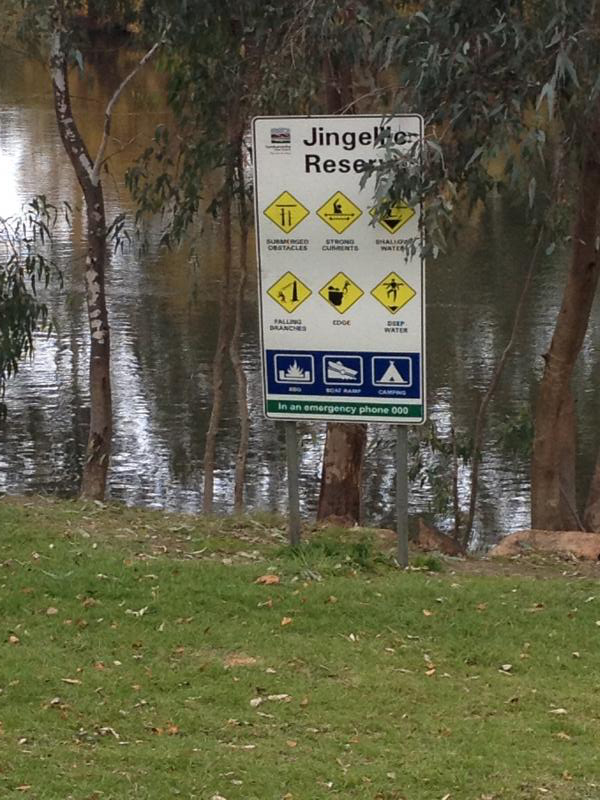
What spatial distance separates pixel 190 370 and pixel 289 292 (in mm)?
13780

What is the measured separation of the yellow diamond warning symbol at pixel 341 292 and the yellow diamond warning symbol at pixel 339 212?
0.82 feet

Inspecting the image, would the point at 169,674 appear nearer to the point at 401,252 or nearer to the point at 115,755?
the point at 115,755

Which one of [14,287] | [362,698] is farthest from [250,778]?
[14,287]

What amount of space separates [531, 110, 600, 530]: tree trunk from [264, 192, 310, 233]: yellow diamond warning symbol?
485 centimetres

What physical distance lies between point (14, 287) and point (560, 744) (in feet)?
33.8

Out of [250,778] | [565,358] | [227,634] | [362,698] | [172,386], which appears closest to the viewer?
[250,778]

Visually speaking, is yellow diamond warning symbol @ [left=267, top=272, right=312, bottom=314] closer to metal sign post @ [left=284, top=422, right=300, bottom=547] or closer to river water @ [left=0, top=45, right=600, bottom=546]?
metal sign post @ [left=284, top=422, right=300, bottom=547]

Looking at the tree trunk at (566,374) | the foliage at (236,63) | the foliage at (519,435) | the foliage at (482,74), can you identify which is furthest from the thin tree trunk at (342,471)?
the foliage at (482,74)

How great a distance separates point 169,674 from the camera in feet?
18.5

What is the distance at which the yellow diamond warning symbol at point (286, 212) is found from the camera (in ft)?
23.1

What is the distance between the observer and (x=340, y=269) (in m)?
7.02

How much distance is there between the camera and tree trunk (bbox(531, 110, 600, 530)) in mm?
11797

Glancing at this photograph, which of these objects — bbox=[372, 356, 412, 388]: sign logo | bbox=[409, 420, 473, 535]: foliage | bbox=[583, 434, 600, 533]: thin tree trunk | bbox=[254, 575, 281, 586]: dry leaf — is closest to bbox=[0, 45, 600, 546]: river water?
bbox=[409, 420, 473, 535]: foliage

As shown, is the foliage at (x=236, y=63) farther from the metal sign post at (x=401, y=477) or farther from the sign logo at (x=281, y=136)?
the metal sign post at (x=401, y=477)
